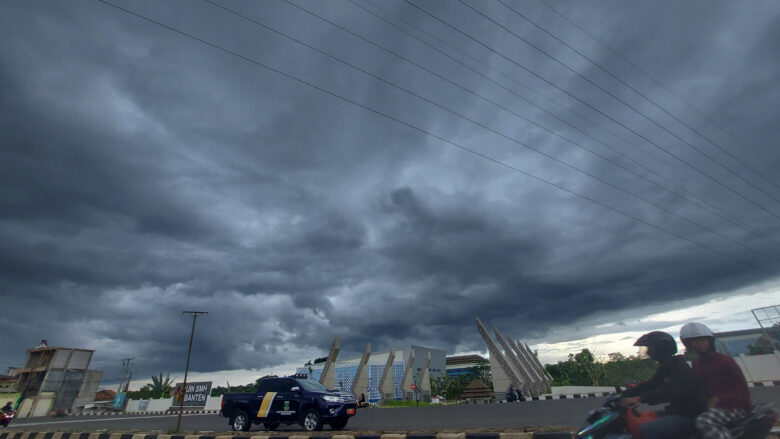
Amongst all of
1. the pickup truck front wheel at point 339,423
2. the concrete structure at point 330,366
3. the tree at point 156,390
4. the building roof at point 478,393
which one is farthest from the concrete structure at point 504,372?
the tree at point 156,390

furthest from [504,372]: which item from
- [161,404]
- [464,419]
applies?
[161,404]

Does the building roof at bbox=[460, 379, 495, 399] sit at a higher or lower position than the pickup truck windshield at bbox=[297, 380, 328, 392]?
higher

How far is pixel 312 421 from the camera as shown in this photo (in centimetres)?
1162

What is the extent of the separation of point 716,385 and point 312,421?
1072 centimetres

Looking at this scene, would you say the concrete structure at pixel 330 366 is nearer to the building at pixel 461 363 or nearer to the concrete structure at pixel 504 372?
the concrete structure at pixel 504 372

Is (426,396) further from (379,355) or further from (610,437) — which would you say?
(610,437)

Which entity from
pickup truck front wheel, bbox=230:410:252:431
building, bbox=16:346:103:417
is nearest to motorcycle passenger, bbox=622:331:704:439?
pickup truck front wheel, bbox=230:410:252:431

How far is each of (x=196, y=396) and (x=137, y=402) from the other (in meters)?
23.9

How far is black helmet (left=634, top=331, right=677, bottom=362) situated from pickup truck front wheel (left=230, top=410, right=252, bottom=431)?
1316cm

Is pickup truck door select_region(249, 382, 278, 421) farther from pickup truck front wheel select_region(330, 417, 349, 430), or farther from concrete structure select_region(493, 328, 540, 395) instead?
concrete structure select_region(493, 328, 540, 395)

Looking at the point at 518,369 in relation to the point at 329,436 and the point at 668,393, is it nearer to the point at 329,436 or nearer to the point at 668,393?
the point at 329,436

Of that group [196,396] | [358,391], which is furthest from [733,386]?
[196,396]

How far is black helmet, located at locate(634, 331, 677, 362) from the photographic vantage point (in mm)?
5043

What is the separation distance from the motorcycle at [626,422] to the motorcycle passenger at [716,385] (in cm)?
9
